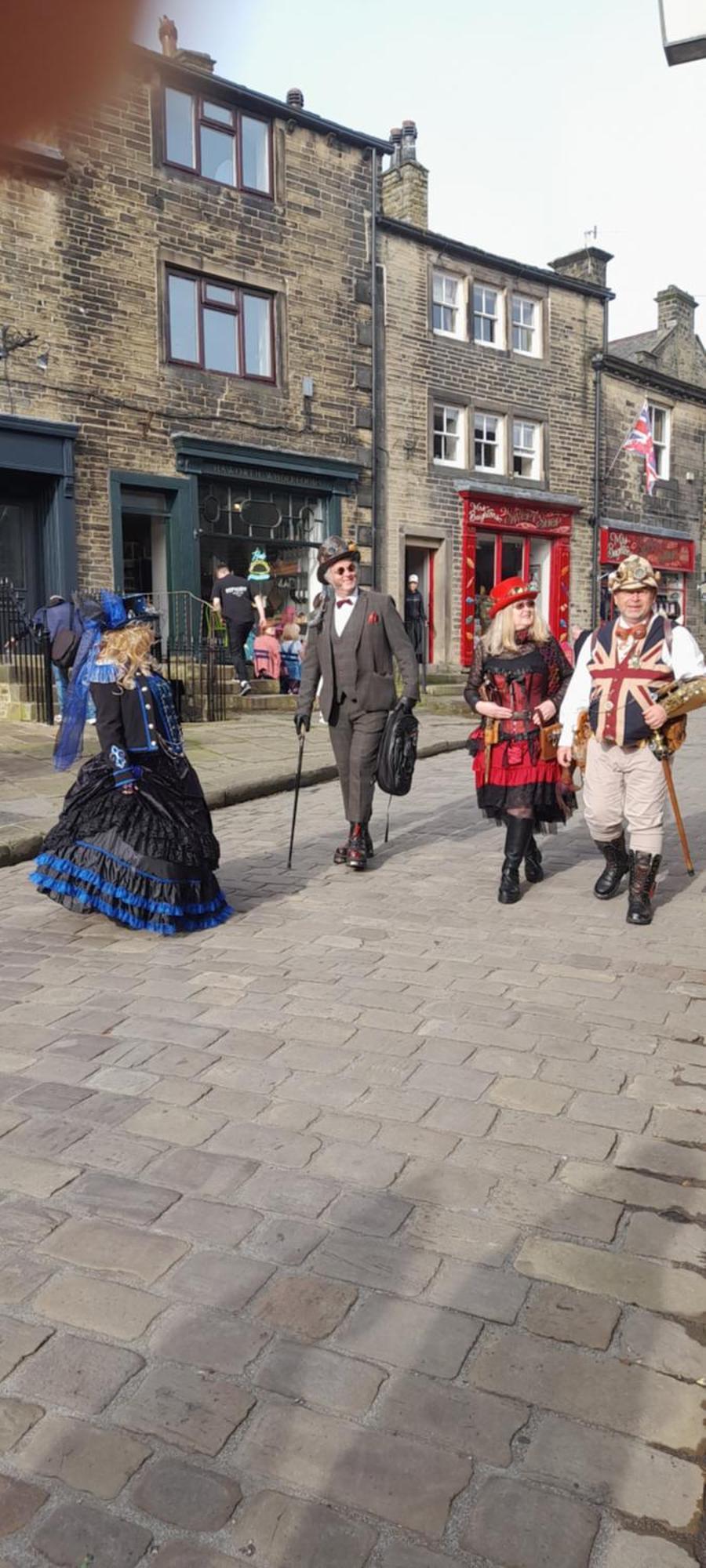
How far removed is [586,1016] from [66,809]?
9.76ft

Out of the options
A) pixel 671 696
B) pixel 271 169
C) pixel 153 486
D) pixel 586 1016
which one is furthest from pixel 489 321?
pixel 586 1016

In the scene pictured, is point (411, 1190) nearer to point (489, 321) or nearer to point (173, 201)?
point (173, 201)

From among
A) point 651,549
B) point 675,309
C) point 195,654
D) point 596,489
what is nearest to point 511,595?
point 195,654

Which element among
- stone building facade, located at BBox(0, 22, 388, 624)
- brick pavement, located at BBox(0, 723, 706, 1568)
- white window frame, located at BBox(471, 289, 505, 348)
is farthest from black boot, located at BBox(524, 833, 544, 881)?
white window frame, located at BBox(471, 289, 505, 348)

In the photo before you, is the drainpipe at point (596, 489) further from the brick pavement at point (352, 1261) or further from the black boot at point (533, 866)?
the brick pavement at point (352, 1261)

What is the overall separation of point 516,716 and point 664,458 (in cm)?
2464

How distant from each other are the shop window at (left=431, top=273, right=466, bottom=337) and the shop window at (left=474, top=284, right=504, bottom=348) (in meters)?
0.47

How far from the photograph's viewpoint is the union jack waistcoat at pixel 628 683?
597 cm

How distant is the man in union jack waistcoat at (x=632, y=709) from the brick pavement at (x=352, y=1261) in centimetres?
99

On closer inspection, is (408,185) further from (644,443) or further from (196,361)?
(644,443)

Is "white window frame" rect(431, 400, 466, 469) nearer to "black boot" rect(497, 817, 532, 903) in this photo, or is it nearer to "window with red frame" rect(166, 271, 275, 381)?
"window with red frame" rect(166, 271, 275, 381)

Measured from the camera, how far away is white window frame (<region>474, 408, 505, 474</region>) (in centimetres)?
2333

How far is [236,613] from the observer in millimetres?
16719

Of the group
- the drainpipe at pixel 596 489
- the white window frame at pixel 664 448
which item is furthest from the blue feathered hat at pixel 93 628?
the white window frame at pixel 664 448
